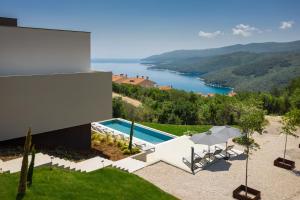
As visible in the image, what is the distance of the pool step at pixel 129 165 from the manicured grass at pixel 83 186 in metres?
1.50

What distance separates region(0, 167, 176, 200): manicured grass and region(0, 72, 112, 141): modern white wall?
397 centimetres

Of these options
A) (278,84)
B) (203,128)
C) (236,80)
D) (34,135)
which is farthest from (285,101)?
(236,80)

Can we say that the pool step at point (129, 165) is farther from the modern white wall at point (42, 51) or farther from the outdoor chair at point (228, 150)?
the modern white wall at point (42, 51)

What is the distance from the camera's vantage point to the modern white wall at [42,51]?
14.3 metres

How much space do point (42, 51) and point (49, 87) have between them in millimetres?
2118

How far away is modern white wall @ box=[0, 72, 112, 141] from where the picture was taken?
13.6m

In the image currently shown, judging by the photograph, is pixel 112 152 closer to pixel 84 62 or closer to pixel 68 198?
pixel 84 62

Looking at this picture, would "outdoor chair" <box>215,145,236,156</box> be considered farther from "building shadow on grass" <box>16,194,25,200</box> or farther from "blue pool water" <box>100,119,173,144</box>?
"building shadow on grass" <box>16,194,25,200</box>

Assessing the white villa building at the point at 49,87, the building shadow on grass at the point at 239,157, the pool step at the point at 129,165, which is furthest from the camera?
the building shadow on grass at the point at 239,157

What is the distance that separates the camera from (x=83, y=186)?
1032 cm

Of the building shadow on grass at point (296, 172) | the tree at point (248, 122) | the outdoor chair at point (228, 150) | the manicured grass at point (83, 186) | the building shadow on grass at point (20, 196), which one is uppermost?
the tree at point (248, 122)

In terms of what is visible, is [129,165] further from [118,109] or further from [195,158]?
[118,109]

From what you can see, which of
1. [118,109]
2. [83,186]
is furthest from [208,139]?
[118,109]

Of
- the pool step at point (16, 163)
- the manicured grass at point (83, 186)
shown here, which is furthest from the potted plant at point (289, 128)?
the pool step at point (16, 163)
